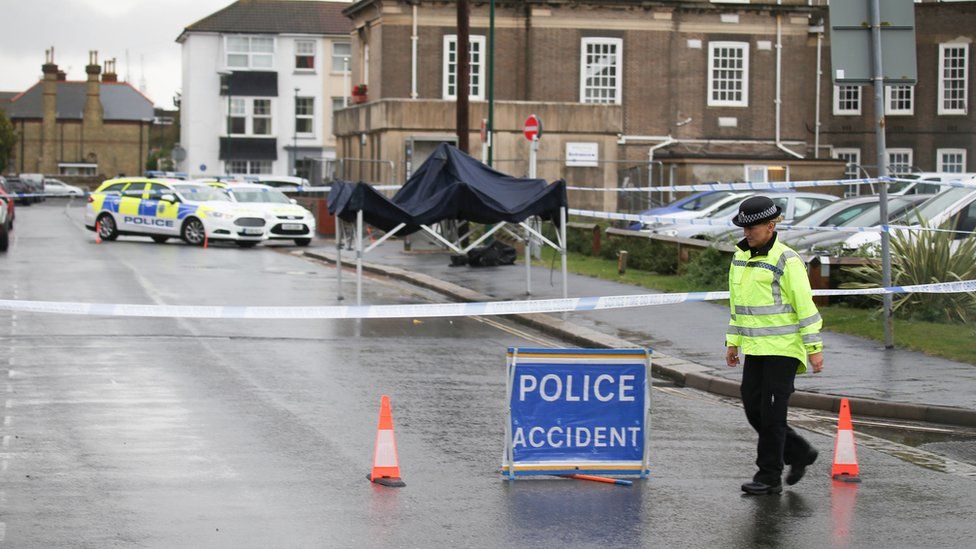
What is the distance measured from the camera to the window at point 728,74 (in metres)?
47.6

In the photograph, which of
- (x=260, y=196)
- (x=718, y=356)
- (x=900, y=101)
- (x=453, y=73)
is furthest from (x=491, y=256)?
(x=900, y=101)

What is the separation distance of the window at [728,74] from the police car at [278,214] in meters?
17.6

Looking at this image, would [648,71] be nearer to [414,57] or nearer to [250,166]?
[414,57]

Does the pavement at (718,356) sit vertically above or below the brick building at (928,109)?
below

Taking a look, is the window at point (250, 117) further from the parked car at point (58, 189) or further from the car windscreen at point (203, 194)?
the car windscreen at point (203, 194)

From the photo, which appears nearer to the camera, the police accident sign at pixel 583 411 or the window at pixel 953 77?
the police accident sign at pixel 583 411

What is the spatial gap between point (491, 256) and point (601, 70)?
21.3 m

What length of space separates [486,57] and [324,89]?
2962cm

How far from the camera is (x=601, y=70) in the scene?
46594 millimetres

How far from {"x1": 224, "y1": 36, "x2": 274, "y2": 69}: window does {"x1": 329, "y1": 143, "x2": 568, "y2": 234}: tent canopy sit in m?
54.1

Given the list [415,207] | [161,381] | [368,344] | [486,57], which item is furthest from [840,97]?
[161,381]

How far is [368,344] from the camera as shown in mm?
15664

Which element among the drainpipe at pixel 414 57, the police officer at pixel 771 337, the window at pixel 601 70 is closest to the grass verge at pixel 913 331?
the police officer at pixel 771 337

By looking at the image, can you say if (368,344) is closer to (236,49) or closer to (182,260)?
(182,260)
